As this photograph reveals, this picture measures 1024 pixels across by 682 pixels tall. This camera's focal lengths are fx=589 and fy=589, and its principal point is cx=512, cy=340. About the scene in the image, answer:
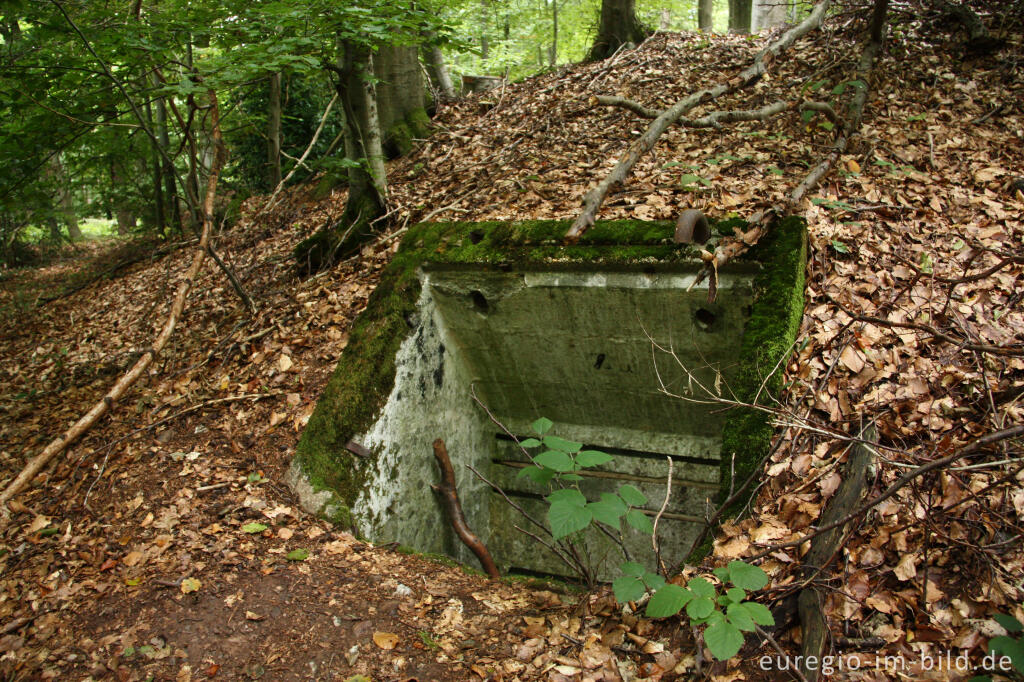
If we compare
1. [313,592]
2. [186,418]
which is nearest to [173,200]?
[186,418]

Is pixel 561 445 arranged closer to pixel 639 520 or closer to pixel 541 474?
pixel 541 474

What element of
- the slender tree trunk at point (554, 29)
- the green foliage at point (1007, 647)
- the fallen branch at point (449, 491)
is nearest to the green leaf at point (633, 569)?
the green foliage at point (1007, 647)

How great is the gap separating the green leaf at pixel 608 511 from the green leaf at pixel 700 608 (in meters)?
0.38

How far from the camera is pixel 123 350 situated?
5828 mm

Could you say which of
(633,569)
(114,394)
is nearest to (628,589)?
(633,569)

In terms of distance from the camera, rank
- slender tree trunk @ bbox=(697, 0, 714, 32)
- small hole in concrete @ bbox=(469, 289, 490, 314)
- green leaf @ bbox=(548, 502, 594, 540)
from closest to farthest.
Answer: green leaf @ bbox=(548, 502, 594, 540)
small hole in concrete @ bbox=(469, 289, 490, 314)
slender tree trunk @ bbox=(697, 0, 714, 32)

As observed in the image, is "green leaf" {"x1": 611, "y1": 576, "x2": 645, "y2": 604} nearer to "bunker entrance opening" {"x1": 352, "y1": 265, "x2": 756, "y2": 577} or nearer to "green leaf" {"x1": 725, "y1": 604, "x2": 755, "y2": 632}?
"green leaf" {"x1": 725, "y1": 604, "x2": 755, "y2": 632}

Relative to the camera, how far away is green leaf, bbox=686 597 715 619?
6.64 feet

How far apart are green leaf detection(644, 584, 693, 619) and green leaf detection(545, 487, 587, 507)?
0.44 m

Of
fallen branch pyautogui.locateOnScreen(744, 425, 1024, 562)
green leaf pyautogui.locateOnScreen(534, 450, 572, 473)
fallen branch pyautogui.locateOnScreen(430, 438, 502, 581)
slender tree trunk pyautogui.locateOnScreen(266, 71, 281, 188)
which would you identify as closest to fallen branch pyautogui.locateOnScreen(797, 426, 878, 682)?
fallen branch pyautogui.locateOnScreen(744, 425, 1024, 562)

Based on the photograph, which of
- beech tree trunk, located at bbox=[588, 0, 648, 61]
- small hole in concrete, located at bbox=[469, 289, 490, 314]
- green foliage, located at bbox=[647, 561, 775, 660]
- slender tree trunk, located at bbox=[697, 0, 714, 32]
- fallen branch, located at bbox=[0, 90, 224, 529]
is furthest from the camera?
slender tree trunk, located at bbox=[697, 0, 714, 32]

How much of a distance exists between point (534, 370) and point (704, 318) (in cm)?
154

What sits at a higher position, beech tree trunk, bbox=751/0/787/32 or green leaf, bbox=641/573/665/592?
beech tree trunk, bbox=751/0/787/32

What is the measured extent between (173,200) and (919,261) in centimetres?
980
